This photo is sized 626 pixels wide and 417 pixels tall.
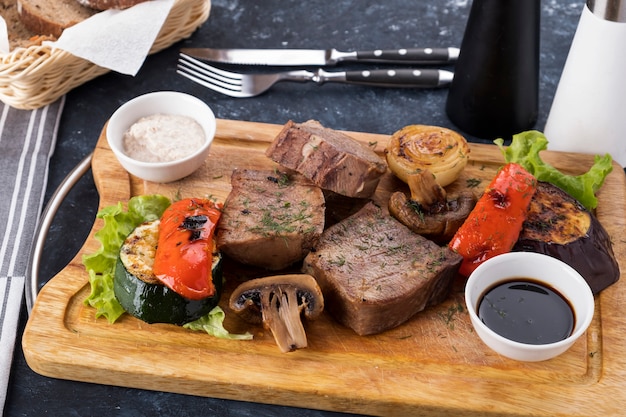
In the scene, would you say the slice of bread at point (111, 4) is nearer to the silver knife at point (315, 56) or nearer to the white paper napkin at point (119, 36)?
the white paper napkin at point (119, 36)

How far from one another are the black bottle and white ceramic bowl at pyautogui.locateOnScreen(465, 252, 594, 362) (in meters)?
1.41

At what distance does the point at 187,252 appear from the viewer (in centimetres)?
358

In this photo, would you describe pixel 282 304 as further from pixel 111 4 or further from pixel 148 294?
pixel 111 4

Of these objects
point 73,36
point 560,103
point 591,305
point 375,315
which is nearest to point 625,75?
point 560,103

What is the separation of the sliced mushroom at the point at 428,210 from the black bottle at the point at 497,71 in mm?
985

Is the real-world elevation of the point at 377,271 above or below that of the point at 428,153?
below

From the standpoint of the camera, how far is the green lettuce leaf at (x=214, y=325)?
366 centimetres

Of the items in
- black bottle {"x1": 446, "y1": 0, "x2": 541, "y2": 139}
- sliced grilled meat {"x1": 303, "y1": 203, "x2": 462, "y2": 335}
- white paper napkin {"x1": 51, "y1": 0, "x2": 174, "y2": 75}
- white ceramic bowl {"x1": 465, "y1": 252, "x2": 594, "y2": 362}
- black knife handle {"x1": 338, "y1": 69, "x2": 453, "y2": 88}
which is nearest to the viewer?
white ceramic bowl {"x1": 465, "y1": 252, "x2": 594, "y2": 362}

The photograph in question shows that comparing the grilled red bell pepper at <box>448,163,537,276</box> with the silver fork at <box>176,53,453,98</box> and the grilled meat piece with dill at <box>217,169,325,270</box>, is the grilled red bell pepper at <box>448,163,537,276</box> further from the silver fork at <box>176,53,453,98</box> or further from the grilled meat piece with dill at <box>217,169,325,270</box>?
the silver fork at <box>176,53,453,98</box>

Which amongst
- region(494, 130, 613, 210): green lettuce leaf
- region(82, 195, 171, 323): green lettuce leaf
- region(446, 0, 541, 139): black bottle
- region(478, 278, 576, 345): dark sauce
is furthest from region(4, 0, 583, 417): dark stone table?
region(478, 278, 576, 345): dark sauce

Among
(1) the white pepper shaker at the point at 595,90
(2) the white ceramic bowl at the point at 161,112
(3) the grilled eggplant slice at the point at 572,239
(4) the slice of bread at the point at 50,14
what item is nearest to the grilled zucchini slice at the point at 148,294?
(2) the white ceramic bowl at the point at 161,112

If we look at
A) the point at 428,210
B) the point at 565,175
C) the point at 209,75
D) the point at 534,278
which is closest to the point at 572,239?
the point at 534,278

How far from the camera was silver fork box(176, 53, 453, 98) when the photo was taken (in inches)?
210

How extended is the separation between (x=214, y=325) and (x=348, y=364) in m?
0.68
